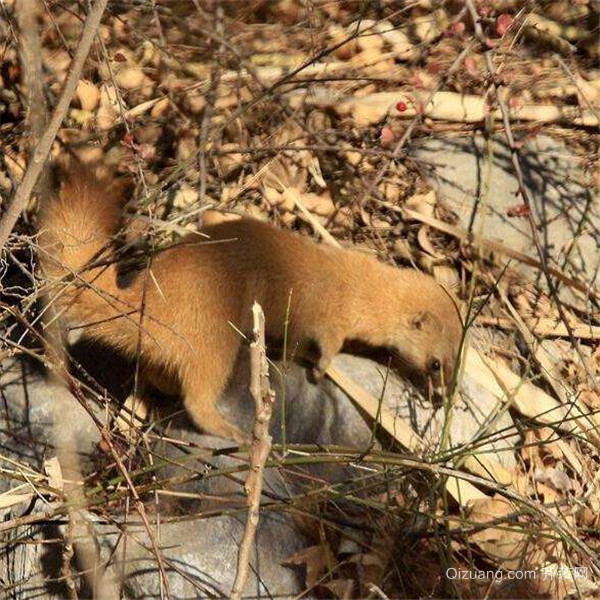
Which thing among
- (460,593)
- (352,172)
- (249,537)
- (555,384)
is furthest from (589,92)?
(249,537)

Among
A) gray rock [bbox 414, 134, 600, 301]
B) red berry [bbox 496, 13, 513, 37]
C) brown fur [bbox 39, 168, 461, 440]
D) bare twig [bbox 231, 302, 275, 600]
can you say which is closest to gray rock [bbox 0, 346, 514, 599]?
brown fur [bbox 39, 168, 461, 440]

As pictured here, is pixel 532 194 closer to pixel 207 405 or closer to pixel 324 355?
pixel 324 355

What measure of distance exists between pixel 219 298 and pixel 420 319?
0.92m

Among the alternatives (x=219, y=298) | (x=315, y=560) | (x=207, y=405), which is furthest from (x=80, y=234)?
(x=315, y=560)

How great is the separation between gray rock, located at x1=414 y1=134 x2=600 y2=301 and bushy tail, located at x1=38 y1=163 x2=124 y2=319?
192 centimetres

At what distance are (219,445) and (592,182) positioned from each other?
2413mm

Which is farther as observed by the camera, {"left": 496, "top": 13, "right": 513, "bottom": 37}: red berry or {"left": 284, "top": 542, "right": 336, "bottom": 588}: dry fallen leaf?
{"left": 496, "top": 13, "right": 513, "bottom": 37}: red berry

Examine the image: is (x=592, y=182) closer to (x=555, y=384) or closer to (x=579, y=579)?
(x=555, y=384)

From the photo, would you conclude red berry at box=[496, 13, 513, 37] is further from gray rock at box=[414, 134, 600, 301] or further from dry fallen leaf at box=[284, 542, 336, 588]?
dry fallen leaf at box=[284, 542, 336, 588]

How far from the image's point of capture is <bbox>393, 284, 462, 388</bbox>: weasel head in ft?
13.2

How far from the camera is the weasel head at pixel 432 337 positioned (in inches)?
159

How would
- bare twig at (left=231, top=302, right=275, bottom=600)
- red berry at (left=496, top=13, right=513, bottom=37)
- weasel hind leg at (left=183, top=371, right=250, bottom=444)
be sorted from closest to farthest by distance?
bare twig at (left=231, top=302, right=275, bottom=600) → weasel hind leg at (left=183, top=371, right=250, bottom=444) → red berry at (left=496, top=13, right=513, bottom=37)

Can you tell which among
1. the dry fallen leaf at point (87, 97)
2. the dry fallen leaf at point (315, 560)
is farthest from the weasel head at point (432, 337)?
the dry fallen leaf at point (87, 97)

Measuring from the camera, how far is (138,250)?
13.4 ft
